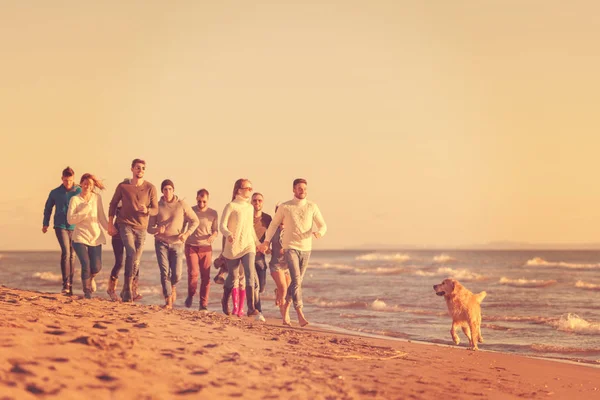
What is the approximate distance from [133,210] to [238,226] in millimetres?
1631

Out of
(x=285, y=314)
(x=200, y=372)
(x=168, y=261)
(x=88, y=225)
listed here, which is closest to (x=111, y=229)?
(x=88, y=225)

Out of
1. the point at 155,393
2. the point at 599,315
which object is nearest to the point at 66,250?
the point at 155,393

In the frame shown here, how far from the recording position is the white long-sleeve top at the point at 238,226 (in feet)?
36.3

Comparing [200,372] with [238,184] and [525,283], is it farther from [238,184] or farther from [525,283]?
[525,283]

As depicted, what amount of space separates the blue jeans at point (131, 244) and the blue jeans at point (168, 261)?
0.60 m

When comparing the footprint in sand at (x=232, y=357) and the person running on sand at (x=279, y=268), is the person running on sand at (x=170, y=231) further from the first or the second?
the footprint in sand at (x=232, y=357)

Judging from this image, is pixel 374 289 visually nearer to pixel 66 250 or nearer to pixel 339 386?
pixel 66 250

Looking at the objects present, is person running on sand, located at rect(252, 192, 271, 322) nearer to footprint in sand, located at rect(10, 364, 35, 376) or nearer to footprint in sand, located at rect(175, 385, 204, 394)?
footprint in sand, located at rect(175, 385, 204, 394)

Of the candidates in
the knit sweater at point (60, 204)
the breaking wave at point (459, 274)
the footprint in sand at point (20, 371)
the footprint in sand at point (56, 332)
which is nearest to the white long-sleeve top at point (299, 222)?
the knit sweater at point (60, 204)

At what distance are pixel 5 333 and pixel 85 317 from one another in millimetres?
1556

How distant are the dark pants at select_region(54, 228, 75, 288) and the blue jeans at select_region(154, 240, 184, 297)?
4.39ft

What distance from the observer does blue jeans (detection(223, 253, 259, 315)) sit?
37.1ft

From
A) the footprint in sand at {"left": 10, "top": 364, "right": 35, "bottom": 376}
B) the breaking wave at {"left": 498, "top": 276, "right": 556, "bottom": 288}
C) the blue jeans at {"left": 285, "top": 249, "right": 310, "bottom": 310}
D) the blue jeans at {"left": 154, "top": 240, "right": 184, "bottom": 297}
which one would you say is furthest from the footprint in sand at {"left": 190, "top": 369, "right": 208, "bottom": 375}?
the breaking wave at {"left": 498, "top": 276, "right": 556, "bottom": 288}

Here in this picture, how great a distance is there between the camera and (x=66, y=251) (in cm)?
1097
